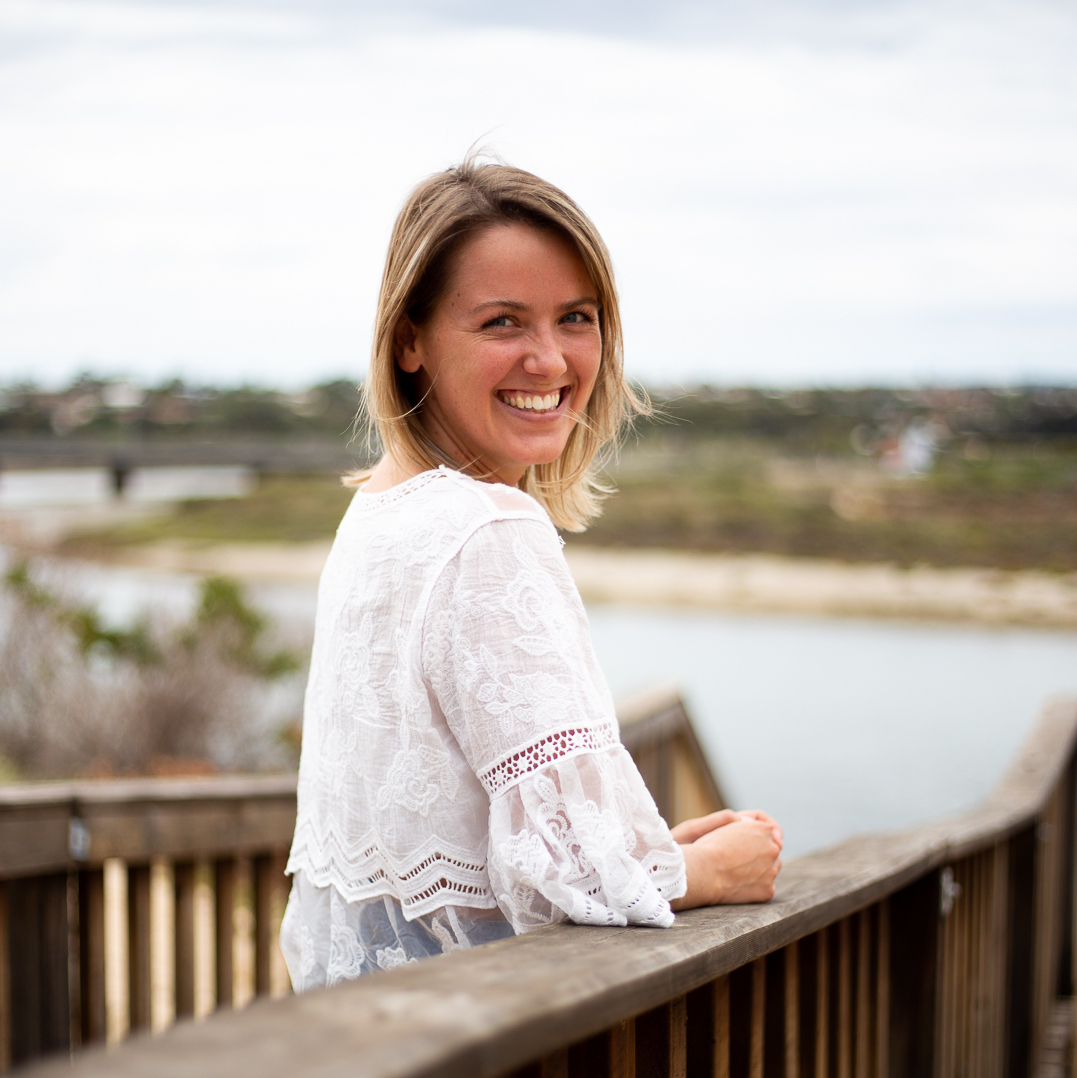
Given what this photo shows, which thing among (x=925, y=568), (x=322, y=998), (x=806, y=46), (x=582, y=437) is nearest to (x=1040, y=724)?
(x=582, y=437)

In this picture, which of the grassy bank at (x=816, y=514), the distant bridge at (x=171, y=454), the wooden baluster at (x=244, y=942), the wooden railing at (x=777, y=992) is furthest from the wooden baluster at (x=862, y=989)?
the grassy bank at (x=816, y=514)

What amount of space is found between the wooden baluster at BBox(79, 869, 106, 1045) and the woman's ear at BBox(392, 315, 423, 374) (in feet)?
5.23

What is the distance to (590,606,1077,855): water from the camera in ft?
25.7

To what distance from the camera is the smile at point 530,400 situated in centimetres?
144

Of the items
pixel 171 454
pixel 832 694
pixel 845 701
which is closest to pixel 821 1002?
pixel 845 701

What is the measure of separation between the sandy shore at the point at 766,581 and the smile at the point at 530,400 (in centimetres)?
2084

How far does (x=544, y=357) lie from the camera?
1.42m

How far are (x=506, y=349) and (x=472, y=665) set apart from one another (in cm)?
43

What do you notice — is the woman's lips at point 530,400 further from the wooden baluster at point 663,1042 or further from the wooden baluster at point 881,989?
the wooden baluster at point 881,989

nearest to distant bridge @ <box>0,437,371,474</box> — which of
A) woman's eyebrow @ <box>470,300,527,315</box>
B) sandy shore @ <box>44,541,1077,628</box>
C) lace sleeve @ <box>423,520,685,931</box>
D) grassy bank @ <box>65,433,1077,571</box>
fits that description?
grassy bank @ <box>65,433,1077,571</box>

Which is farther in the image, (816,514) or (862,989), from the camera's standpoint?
(816,514)

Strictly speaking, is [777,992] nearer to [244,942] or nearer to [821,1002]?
[821,1002]

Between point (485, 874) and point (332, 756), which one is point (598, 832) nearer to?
point (485, 874)

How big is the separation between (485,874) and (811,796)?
7.00 metres
